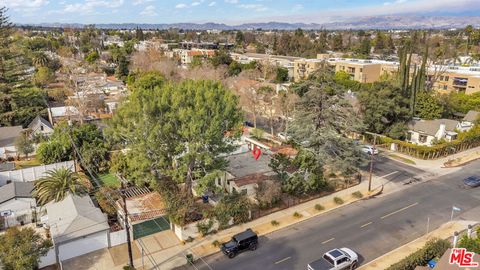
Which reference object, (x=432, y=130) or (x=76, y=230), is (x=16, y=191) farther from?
(x=432, y=130)

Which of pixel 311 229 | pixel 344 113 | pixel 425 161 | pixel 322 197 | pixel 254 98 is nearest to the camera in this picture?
pixel 311 229

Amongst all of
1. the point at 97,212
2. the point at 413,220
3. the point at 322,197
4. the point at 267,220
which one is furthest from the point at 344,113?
the point at 97,212

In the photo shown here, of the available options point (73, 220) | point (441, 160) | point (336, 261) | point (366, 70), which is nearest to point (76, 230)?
point (73, 220)

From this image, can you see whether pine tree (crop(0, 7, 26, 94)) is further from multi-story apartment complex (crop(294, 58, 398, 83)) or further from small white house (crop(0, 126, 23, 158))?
multi-story apartment complex (crop(294, 58, 398, 83))

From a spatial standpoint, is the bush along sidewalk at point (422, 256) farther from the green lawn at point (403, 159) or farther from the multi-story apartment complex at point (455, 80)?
the multi-story apartment complex at point (455, 80)

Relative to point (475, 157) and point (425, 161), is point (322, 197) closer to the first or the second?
point (425, 161)

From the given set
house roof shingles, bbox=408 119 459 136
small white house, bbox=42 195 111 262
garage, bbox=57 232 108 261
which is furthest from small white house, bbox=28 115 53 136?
A: house roof shingles, bbox=408 119 459 136
